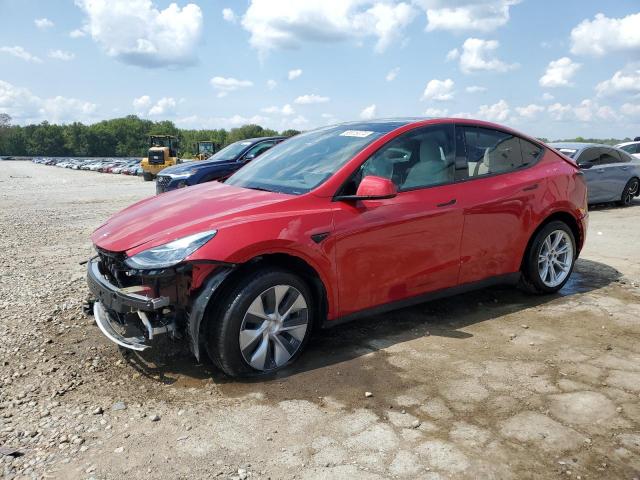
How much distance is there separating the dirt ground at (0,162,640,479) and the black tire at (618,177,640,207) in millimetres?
8790

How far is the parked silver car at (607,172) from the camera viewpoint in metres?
11.4

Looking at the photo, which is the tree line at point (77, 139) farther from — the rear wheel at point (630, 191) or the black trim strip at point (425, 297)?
the black trim strip at point (425, 297)

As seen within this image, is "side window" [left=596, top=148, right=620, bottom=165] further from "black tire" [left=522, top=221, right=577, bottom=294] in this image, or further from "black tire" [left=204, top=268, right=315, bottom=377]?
"black tire" [left=204, top=268, right=315, bottom=377]

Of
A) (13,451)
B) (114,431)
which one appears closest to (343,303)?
(114,431)

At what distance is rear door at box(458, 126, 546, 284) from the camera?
4.29 meters

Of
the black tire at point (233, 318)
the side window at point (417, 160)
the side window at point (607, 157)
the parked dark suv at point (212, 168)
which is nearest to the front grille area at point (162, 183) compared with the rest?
the parked dark suv at point (212, 168)

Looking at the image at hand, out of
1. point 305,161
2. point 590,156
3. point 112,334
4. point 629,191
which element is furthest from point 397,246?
point 629,191

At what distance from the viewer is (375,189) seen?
348cm

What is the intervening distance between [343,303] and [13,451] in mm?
2105

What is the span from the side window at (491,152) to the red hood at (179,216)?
1745 mm

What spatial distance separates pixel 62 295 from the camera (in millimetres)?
5211

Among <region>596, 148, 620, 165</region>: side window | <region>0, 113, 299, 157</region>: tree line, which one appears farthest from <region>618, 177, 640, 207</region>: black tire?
<region>0, 113, 299, 157</region>: tree line

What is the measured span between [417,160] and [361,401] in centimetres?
196

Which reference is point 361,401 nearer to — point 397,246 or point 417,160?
point 397,246
